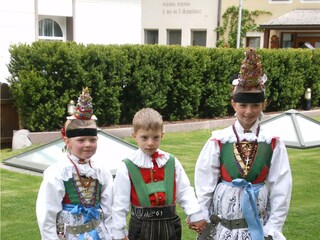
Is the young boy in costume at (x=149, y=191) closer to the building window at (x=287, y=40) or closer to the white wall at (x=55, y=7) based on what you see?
the white wall at (x=55, y=7)

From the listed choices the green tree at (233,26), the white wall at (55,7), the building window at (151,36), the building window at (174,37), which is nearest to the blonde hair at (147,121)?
the white wall at (55,7)

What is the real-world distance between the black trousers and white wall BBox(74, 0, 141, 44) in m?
16.5

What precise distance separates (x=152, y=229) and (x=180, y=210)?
102 inches

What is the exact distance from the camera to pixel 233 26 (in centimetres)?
2594

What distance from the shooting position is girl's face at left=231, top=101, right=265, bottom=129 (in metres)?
3.54

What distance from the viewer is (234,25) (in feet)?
84.9

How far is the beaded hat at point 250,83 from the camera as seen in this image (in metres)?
3.56

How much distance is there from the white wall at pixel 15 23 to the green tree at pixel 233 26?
36.5 ft

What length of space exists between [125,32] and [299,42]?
8.66 m

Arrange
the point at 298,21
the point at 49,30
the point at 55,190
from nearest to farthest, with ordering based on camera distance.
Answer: the point at 55,190
the point at 49,30
the point at 298,21

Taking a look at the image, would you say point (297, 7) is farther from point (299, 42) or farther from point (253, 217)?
point (253, 217)

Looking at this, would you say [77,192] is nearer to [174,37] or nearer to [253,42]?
[253,42]

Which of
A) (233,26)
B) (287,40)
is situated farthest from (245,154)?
(233,26)

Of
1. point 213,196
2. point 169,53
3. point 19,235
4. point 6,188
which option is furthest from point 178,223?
point 169,53
